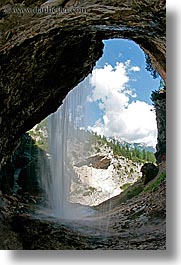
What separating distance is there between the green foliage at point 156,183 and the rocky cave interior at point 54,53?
79mm

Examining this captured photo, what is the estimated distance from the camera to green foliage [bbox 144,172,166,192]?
183cm

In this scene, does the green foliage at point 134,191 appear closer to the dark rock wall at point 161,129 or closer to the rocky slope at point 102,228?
the rocky slope at point 102,228

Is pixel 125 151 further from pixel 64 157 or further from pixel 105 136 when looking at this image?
pixel 64 157

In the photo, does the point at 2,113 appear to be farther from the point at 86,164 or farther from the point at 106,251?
the point at 106,251

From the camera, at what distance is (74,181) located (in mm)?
1839

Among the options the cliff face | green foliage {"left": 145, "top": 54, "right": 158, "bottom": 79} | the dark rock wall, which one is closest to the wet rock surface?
the dark rock wall

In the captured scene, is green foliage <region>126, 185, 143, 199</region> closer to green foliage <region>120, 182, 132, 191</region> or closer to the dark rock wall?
green foliage <region>120, 182, 132, 191</region>

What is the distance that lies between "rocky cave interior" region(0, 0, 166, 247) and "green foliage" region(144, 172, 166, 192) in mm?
79

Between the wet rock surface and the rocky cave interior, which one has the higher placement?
the rocky cave interior

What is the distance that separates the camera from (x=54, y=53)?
211 cm

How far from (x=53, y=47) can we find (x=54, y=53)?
3cm

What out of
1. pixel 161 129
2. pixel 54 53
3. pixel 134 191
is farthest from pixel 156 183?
pixel 54 53

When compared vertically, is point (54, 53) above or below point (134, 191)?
above

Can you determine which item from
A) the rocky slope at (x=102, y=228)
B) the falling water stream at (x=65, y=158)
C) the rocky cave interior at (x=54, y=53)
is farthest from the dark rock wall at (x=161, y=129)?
the falling water stream at (x=65, y=158)
